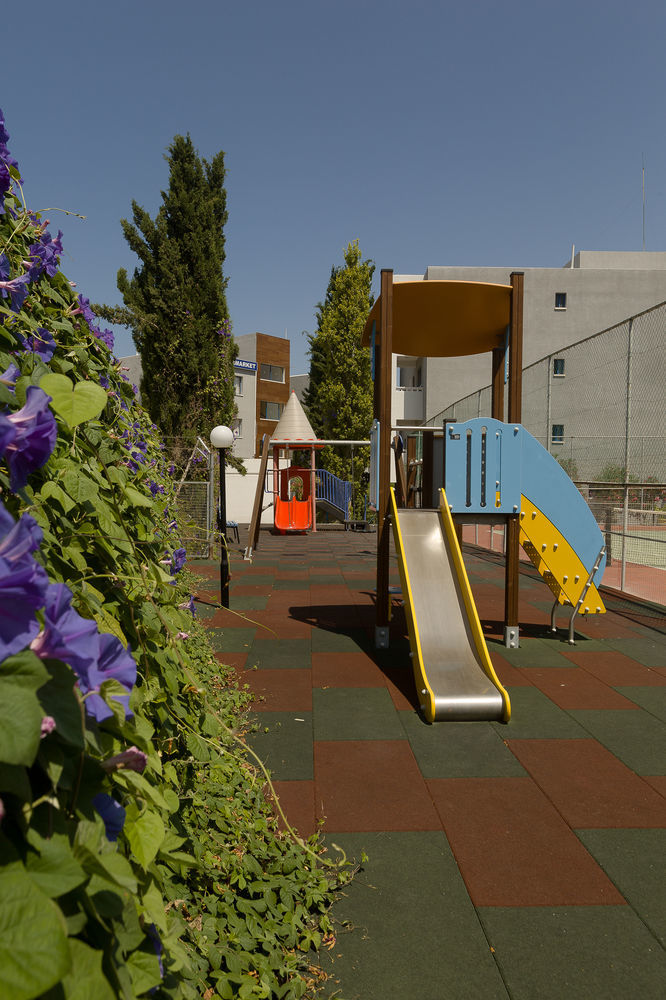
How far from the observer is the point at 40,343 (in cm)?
145

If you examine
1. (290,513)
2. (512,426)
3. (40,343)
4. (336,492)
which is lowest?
(290,513)

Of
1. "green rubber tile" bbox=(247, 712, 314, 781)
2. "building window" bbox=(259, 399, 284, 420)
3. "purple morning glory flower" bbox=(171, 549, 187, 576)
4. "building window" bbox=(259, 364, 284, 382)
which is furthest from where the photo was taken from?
"building window" bbox=(259, 364, 284, 382)

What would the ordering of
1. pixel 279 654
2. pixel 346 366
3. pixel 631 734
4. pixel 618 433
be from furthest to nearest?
pixel 346 366 < pixel 618 433 < pixel 279 654 < pixel 631 734

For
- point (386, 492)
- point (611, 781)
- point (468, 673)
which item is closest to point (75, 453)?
point (611, 781)

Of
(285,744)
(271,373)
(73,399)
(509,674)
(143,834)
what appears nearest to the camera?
(143,834)

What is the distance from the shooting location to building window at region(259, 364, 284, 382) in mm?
36469

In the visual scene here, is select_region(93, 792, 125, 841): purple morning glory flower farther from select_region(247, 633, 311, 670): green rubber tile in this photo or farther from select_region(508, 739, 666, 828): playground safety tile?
select_region(247, 633, 311, 670): green rubber tile

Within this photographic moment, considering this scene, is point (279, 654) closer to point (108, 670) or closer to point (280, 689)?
A: point (280, 689)

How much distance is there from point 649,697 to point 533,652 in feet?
4.23

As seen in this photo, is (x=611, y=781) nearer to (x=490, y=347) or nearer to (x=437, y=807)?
(x=437, y=807)

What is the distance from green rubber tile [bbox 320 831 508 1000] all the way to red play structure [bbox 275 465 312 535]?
1511cm

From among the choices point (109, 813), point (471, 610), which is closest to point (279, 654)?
point (471, 610)

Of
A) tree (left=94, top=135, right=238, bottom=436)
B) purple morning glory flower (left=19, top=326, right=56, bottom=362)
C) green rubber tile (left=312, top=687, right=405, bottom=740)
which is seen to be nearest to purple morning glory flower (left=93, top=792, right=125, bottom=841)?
purple morning glory flower (left=19, top=326, right=56, bottom=362)

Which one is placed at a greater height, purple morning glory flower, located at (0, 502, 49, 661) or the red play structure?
purple morning glory flower, located at (0, 502, 49, 661)
